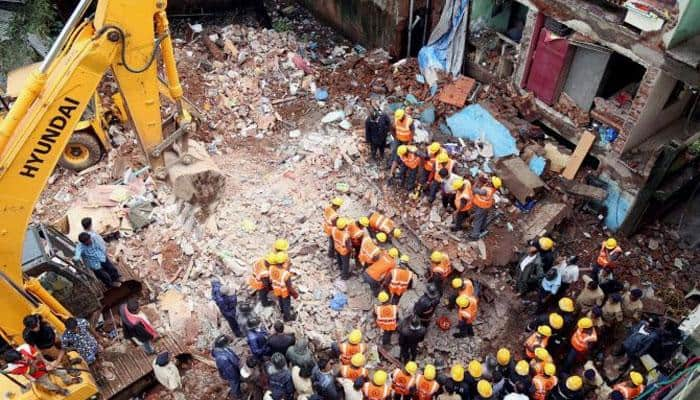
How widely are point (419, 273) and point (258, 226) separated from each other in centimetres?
330

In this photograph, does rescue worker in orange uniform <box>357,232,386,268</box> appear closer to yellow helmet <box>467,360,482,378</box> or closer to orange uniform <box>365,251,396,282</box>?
orange uniform <box>365,251,396,282</box>

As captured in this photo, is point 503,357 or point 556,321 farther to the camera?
point 556,321

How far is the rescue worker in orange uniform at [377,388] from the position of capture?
796 cm

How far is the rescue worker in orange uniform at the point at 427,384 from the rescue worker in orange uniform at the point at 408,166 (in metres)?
4.42

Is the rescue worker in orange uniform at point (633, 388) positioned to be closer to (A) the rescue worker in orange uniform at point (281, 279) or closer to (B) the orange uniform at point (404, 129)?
(A) the rescue worker in orange uniform at point (281, 279)

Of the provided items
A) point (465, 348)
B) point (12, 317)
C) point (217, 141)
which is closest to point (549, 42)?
point (465, 348)

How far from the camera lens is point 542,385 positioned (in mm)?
8203

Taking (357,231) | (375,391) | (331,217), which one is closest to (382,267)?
(357,231)

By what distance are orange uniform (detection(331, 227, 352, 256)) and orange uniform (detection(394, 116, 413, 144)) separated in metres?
2.82

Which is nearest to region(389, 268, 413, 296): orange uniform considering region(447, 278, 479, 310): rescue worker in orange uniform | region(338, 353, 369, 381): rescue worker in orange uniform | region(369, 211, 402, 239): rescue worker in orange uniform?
region(447, 278, 479, 310): rescue worker in orange uniform

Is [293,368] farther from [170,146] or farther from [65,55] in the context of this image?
[65,55]

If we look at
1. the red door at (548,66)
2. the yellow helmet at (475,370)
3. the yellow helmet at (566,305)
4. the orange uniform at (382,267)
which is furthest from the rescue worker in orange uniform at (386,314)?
the red door at (548,66)

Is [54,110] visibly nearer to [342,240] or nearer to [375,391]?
[342,240]

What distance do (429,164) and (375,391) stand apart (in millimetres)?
4874
